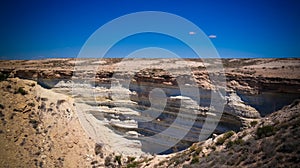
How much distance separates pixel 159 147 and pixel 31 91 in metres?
13.0

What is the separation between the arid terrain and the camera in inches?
526

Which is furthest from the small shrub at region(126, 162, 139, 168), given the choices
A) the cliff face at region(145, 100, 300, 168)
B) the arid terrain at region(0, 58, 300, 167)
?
the cliff face at region(145, 100, 300, 168)

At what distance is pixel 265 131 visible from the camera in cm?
1235

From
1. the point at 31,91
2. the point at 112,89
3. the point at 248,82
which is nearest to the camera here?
the point at 248,82

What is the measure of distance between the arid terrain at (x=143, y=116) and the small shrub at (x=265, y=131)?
0.15 ft

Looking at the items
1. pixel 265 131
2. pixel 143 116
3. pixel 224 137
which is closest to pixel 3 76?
pixel 143 116

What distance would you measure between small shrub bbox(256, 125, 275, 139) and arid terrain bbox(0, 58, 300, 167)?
5 cm

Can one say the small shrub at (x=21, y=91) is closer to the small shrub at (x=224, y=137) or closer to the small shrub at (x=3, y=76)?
the small shrub at (x=3, y=76)

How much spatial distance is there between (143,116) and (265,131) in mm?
10000

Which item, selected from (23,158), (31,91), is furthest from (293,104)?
(31,91)

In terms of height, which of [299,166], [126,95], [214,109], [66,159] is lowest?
[66,159]

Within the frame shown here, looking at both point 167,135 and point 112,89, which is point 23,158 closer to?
point 112,89

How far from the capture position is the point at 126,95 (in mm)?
21516

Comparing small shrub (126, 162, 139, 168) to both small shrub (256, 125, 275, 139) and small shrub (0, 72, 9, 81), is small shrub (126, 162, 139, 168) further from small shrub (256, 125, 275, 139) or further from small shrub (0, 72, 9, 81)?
small shrub (0, 72, 9, 81)
